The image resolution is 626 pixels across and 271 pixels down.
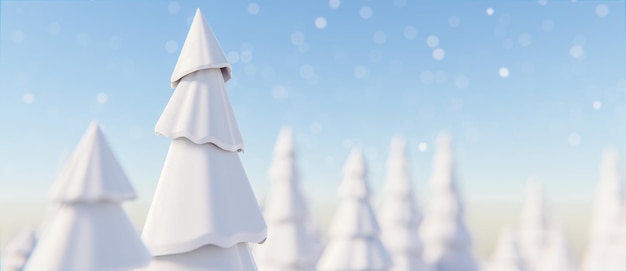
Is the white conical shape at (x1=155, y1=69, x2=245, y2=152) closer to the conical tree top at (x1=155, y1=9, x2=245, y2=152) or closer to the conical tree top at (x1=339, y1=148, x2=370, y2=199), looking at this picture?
the conical tree top at (x1=155, y1=9, x2=245, y2=152)

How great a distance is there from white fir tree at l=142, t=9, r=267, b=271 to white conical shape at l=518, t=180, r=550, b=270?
14.9m

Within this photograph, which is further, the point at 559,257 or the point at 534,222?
the point at 534,222

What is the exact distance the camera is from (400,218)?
527 inches

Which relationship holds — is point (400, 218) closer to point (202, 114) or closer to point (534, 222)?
point (534, 222)

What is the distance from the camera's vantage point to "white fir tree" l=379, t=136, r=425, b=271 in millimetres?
13078

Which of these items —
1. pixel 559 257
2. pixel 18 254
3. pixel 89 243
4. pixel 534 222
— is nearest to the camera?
pixel 89 243

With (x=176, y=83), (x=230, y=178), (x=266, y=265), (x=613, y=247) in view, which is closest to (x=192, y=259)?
(x=230, y=178)

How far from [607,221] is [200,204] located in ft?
50.8

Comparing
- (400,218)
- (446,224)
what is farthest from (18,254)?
(446,224)

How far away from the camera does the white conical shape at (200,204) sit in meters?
3.74

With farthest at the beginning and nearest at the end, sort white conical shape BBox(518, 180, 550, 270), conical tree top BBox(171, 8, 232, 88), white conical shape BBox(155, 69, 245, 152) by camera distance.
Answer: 1. white conical shape BBox(518, 180, 550, 270)
2. conical tree top BBox(171, 8, 232, 88)
3. white conical shape BBox(155, 69, 245, 152)

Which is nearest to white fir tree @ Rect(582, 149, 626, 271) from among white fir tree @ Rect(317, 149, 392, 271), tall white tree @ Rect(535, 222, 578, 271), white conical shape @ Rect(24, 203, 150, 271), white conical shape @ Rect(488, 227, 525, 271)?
tall white tree @ Rect(535, 222, 578, 271)

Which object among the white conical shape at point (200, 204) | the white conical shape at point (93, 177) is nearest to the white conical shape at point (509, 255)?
the white conical shape at point (200, 204)

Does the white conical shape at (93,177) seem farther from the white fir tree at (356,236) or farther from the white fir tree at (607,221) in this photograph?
the white fir tree at (607,221)
